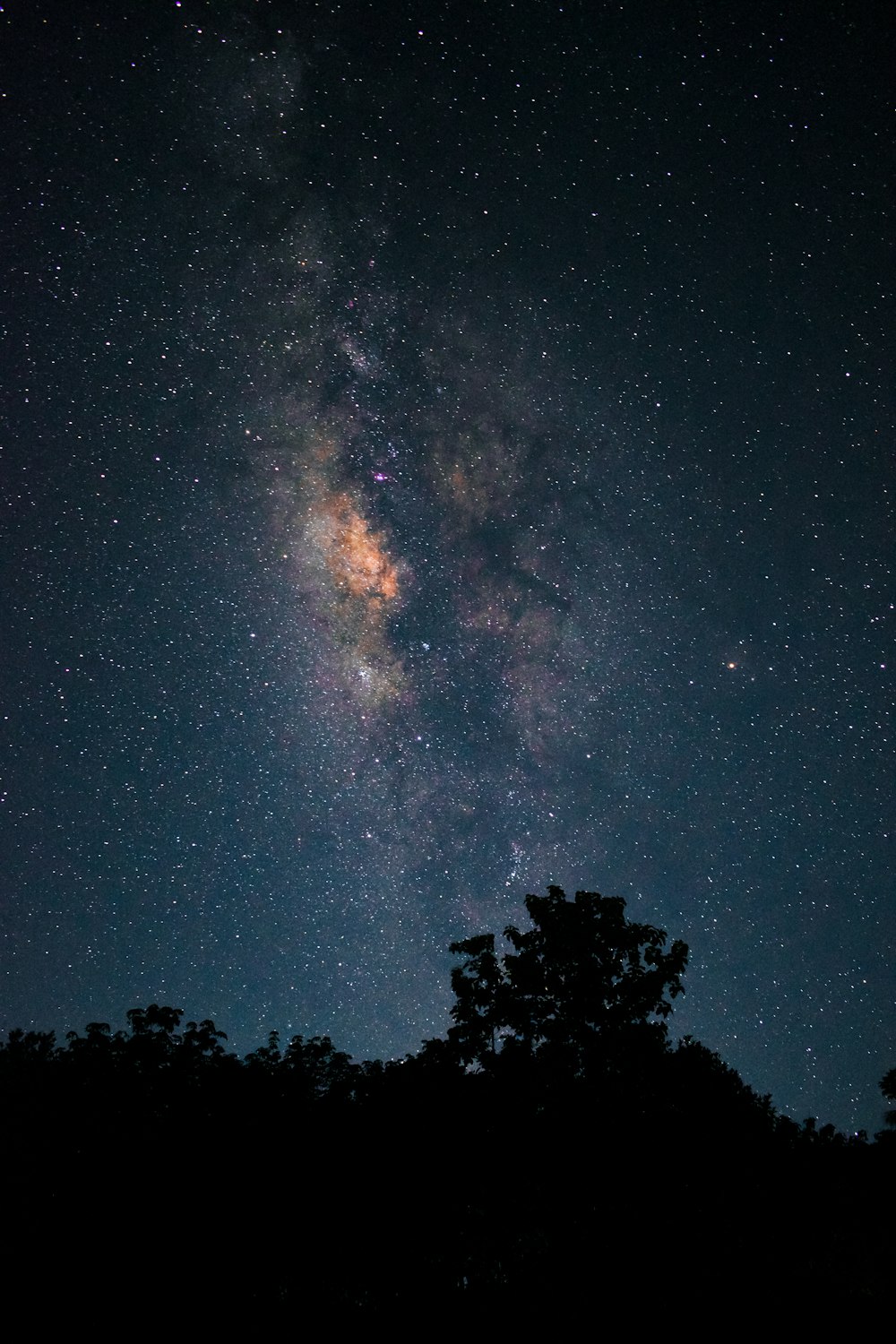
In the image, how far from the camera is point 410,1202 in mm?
14570

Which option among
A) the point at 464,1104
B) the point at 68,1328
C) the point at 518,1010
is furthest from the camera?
the point at 518,1010

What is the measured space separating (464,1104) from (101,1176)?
22.9ft

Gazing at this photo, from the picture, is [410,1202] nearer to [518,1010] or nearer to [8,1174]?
[518,1010]

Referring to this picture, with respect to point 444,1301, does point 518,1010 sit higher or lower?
higher

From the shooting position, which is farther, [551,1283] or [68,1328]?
[551,1283]

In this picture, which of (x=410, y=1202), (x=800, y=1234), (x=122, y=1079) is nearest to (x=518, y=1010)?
(x=410, y=1202)

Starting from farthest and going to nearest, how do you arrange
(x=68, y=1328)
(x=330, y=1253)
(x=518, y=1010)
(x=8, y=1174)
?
(x=518, y=1010)
(x=330, y=1253)
(x=8, y=1174)
(x=68, y=1328)

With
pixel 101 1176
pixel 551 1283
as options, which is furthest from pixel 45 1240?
pixel 551 1283

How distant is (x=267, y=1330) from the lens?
1384cm

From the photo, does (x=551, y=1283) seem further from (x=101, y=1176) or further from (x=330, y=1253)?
(x=101, y=1176)

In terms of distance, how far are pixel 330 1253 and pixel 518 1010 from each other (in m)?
5.74

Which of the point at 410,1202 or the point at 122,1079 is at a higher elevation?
the point at 122,1079

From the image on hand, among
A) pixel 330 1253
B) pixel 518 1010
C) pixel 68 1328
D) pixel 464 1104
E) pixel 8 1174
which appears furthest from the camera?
pixel 518 1010

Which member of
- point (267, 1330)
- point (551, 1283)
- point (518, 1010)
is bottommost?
point (267, 1330)
